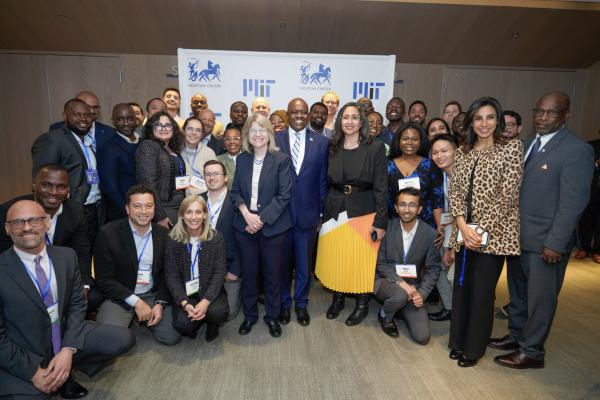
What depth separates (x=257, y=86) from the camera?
18.3 ft

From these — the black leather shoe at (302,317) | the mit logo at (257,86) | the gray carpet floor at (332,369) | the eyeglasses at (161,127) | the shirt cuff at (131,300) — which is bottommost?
the gray carpet floor at (332,369)

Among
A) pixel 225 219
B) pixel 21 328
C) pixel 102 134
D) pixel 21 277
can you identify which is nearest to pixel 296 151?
pixel 225 219

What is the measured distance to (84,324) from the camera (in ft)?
7.45

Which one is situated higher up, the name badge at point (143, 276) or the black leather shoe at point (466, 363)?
the name badge at point (143, 276)

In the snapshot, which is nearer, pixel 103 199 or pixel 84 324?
pixel 84 324

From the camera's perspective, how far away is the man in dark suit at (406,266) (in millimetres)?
3084

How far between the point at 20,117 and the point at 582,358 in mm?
8276

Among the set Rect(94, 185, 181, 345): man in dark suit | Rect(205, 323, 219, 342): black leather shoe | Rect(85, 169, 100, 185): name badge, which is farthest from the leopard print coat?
Rect(85, 169, 100, 185): name badge

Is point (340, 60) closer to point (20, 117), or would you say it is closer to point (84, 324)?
point (84, 324)

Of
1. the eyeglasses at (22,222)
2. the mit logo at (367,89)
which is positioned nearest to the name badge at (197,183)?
the eyeglasses at (22,222)

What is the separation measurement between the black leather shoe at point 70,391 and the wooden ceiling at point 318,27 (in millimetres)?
4911

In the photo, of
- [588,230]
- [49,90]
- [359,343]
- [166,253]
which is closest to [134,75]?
[49,90]

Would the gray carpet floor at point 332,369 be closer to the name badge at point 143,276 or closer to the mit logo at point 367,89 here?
the name badge at point 143,276

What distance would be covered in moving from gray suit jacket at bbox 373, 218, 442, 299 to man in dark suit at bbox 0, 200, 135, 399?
225 centimetres
